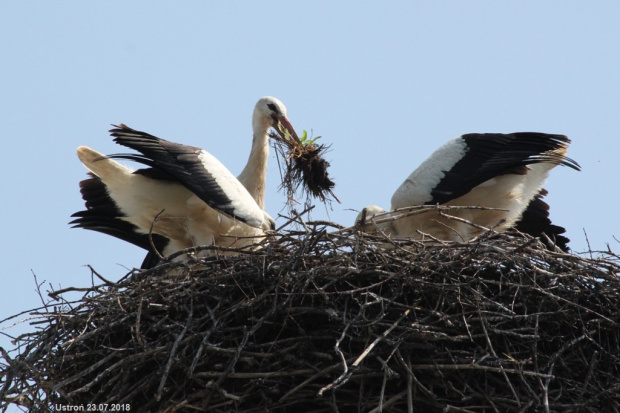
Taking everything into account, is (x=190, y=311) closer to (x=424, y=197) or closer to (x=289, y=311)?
(x=289, y=311)

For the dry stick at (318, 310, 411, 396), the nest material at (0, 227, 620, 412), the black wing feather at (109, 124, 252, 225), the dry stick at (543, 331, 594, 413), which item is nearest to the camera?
the dry stick at (318, 310, 411, 396)

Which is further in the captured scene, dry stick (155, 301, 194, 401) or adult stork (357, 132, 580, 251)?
adult stork (357, 132, 580, 251)

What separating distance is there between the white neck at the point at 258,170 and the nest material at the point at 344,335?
1897mm

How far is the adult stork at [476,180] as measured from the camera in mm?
6895

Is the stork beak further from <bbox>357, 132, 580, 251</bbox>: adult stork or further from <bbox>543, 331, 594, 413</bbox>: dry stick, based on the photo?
<bbox>543, 331, 594, 413</bbox>: dry stick

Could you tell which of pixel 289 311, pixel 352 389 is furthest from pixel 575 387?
pixel 289 311

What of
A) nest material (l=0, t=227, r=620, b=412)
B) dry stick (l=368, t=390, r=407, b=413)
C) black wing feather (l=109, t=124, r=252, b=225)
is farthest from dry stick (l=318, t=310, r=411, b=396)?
black wing feather (l=109, t=124, r=252, b=225)

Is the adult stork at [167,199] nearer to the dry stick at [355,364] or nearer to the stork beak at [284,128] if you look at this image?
the stork beak at [284,128]

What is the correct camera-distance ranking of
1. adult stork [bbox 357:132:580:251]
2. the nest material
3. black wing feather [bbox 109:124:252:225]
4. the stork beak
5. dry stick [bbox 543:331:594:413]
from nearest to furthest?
dry stick [bbox 543:331:594:413] → the nest material → black wing feather [bbox 109:124:252:225] → adult stork [bbox 357:132:580:251] → the stork beak

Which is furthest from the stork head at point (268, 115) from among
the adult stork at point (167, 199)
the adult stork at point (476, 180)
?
the adult stork at point (476, 180)

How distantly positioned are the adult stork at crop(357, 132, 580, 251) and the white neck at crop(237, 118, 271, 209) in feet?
2.79

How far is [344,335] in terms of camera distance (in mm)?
5168

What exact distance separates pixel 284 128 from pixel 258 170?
35 centimetres

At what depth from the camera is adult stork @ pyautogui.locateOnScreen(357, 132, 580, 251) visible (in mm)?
6895
